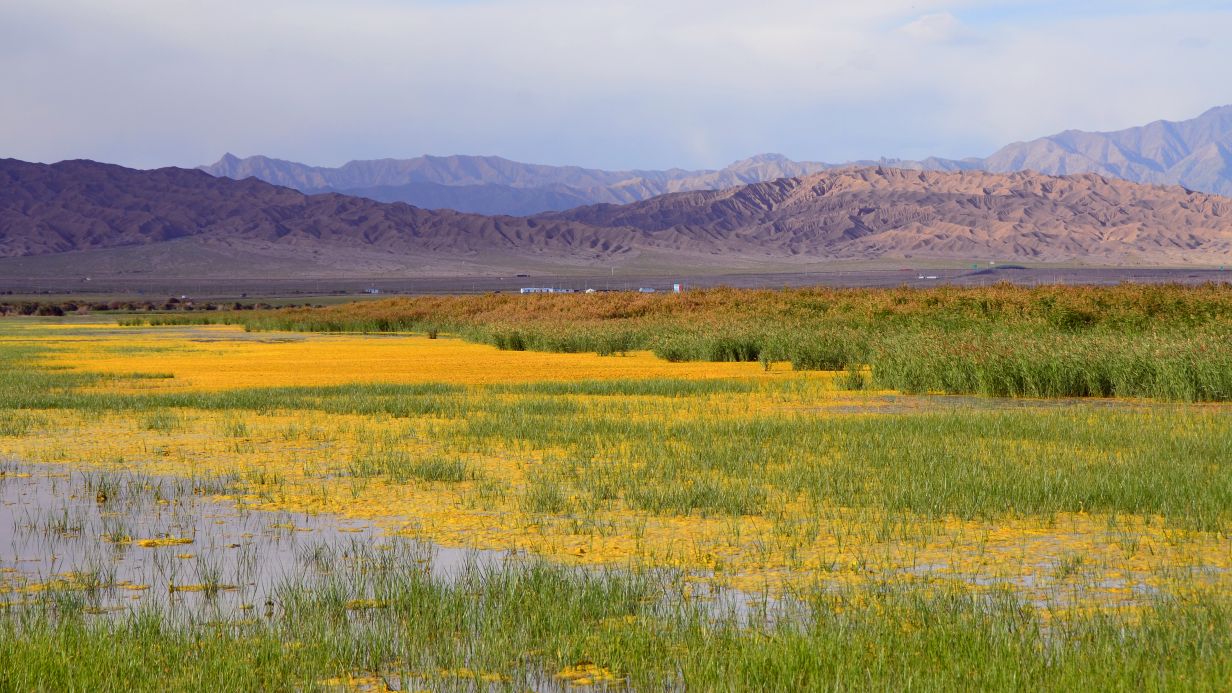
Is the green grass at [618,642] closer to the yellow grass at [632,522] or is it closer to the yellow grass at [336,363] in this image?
the yellow grass at [632,522]

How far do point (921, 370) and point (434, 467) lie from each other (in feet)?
37.4

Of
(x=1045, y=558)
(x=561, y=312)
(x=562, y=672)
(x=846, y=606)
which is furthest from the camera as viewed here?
(x=561, y=312)

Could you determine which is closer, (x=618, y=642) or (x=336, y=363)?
(x=618, y=642)

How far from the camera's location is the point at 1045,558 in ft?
30.5

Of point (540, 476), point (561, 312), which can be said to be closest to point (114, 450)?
point (540, 476)

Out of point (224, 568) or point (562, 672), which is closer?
point (562, 672)

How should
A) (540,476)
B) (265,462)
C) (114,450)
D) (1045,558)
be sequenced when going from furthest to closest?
(114,450) → (265,462) → (540,476) → (1045,558)

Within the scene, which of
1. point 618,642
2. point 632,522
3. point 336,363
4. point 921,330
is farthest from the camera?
A: point 336,363

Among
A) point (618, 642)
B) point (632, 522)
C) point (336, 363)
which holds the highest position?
point (618, 642)

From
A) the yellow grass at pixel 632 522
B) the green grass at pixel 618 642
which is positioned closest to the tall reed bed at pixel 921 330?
the yellow grass at pixel 632 522

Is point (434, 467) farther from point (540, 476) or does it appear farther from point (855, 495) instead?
point (855, 495)

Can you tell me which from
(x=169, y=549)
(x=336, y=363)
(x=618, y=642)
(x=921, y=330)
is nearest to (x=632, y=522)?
(x=169, y=549)

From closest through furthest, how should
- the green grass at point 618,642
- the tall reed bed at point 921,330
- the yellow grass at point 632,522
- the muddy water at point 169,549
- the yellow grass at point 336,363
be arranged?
1. the green grass at point 618,642
2. the muddy water at point 169,549
3. the yellow grass at point 632,522
4. the tall reed bed at point 921,330
5. the yellow grass at point 336,363

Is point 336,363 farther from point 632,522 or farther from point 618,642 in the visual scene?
point 618,642
